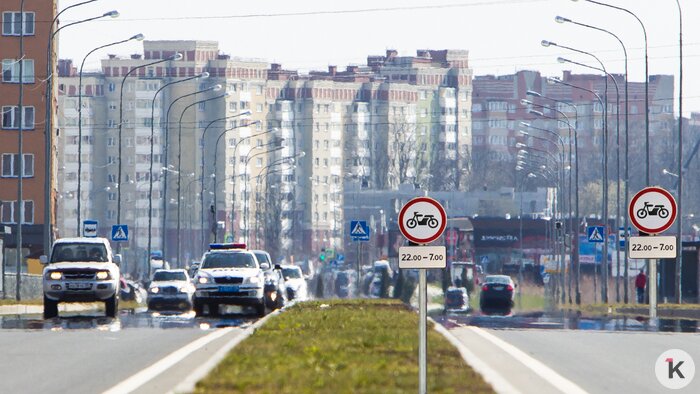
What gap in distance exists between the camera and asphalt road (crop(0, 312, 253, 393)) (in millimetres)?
19578

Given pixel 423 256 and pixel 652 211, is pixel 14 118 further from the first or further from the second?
pixel 423 256

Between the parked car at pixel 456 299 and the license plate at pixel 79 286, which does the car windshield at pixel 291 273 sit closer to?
the parked car at pixel 456 299

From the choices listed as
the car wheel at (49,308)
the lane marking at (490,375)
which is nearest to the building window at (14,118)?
the car wheel at (49,308)

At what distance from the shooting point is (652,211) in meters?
20.9

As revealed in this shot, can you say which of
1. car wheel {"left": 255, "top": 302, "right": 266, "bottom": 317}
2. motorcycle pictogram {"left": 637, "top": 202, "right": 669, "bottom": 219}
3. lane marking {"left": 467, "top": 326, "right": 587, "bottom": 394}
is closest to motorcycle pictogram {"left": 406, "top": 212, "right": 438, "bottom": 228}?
lane marking {"left": 467, "top": 326, "right": 587, "bottom": 394}

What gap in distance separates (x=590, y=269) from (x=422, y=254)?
105 meters

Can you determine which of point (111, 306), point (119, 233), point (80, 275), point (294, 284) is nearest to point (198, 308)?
point (111, 306)

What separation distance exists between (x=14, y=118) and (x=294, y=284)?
44.2 m

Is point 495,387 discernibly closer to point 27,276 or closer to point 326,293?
point 27,276

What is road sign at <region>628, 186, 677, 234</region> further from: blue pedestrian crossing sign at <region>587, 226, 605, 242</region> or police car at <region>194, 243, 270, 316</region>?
blue pedestrian crossing sign at <region>587, 226, 605, 242</region>

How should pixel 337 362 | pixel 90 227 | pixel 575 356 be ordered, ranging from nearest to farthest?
pixel 337 362 → pixel 575 356 → pixel 90 227

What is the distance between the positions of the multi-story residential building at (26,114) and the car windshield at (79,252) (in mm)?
57451

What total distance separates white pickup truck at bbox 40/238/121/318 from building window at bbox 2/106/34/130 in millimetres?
59259

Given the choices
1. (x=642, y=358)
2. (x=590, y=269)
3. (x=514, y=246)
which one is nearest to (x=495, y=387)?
(x=642, y=358)
